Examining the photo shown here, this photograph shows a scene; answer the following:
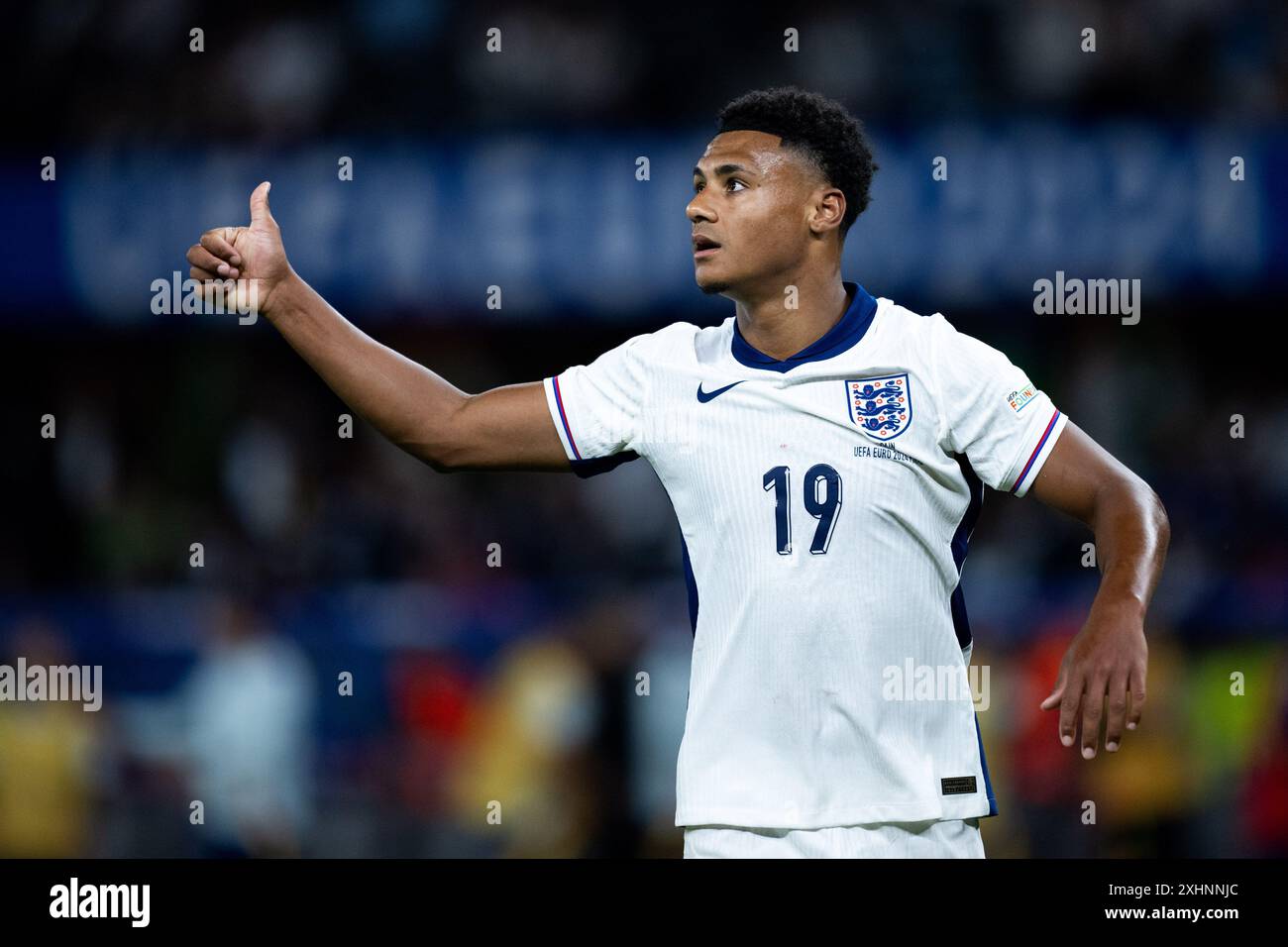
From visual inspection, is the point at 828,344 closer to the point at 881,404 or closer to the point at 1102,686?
the point at 881,404

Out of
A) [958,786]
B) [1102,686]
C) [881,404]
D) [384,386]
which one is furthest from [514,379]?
[1102,686]

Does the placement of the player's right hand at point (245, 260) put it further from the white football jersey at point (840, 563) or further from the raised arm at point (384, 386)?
the white football jersey at point (840, 563)

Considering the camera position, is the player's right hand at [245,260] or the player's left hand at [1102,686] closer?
the player's left hand at [1102,686]

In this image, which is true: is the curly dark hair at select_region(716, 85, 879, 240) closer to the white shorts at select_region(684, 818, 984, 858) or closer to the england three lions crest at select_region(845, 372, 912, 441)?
the england three lions crest at select_region(845, 372, 912, 441)

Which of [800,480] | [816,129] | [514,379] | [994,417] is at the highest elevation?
[514,379]

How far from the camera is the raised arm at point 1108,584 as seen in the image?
314 centimetres

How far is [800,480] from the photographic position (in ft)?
12.0

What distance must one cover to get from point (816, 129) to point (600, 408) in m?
0.85

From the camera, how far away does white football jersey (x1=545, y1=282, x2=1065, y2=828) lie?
141 inches

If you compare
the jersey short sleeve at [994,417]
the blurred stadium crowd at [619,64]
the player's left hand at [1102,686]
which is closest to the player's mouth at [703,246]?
the jersey short sleeve at [994,417]

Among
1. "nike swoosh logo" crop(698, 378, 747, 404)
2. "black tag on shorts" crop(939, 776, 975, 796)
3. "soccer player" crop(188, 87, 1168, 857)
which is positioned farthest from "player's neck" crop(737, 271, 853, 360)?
"black tag on shorts" crop(939, 776, 975, 796)

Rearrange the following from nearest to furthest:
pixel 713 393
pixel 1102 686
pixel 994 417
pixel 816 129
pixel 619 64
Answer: pixel 1102 686 → pixel 994 417 → pixel 713 393 → pixel 816 129 → pixel 619 64

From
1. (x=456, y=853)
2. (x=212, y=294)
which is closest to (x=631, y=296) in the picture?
(x=456, y=853)

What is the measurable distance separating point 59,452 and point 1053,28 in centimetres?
662
